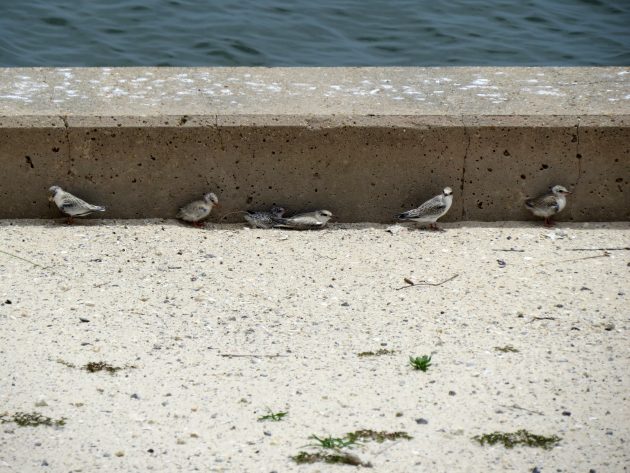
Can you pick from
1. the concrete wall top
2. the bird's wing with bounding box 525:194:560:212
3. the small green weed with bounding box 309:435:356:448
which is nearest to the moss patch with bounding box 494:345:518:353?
the small green weed with bounding box 309:435:356:448

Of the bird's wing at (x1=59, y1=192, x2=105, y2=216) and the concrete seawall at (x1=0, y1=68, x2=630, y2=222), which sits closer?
the bird's wing at (x1=59, y1=192, x2=105, y2=216)

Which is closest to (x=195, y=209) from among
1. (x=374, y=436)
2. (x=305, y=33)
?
(x=374, y=436)

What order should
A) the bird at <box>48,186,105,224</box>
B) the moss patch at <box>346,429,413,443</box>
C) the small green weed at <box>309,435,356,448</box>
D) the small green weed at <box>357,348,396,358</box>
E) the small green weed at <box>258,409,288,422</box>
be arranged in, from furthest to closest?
the bird at <box>48,186,105,224</box> → the small green weed at <box>357,348,396,358</box> → the small green weed at <box>258,409,288,422</box> → the moss patch at <box>346,429,413,443</box> → the small green weed at <box>309,435,356,448</box>

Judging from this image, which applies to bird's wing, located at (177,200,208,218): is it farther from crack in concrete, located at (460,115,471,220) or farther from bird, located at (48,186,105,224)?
crack in concrete, located at (460,115,471,220)

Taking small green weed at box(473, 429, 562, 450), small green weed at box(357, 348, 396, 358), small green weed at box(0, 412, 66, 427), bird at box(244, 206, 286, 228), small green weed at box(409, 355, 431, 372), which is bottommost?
small green weed at box(0, 412, 66, 427)

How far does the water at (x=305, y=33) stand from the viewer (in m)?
16.5

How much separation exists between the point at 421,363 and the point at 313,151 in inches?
109

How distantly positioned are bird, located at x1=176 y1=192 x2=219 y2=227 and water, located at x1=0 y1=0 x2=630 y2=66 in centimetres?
814

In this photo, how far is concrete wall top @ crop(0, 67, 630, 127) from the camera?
841cm

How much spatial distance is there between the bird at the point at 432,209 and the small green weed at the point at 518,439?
3.08 meters

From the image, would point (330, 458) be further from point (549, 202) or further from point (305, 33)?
point (305, 33)

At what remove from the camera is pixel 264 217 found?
852 cm

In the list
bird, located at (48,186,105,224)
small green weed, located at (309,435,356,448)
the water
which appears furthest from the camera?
the water

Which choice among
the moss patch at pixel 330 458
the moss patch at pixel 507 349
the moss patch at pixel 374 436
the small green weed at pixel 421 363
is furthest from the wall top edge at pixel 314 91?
the moss patch at pixel 330 458
